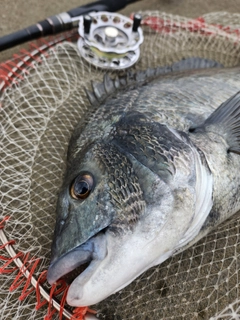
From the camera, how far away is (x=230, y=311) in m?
1.87

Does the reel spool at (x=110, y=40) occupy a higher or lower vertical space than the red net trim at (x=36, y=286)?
higher

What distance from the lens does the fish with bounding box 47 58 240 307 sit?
146 cm

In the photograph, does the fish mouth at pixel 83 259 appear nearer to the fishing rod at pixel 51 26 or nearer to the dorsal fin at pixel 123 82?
the dorsal fin at pixel 123 82

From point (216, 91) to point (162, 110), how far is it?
56cm

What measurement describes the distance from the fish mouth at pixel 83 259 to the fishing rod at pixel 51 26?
2065mm

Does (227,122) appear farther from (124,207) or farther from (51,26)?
(51,26)

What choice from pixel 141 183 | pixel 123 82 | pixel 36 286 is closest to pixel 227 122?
pixel 141 183

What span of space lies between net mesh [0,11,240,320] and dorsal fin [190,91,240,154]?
603mm

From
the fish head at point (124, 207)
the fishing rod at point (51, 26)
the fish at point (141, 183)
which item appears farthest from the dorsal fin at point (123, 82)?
the fishing rod at point (51, 26)

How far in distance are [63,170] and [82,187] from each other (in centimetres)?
96

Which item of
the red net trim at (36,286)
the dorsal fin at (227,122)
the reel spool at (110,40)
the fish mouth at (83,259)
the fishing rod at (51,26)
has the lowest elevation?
the red net trim at (36,286)

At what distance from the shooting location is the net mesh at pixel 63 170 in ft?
6.97

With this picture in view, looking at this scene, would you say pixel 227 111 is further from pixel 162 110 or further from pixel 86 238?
pixel 86 238

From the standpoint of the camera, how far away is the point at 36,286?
6.21ft
